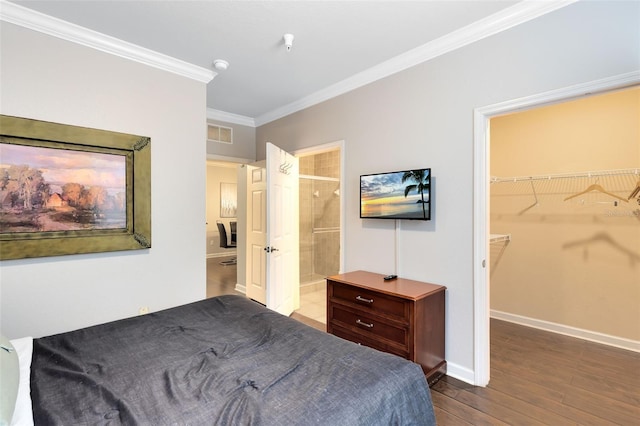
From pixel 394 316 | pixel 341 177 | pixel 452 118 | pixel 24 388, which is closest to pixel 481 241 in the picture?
pixel 394 316

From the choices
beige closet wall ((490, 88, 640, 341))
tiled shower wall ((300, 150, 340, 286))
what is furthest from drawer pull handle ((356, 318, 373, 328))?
tiled shower wall ((300, 150, 340, 286))

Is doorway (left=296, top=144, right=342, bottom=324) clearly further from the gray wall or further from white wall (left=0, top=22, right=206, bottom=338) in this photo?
white wall (left=0, top=22, right=206, bottom=338)

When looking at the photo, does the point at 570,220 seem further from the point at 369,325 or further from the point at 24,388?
the point at 24,388

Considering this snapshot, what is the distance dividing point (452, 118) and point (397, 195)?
78 centimetres

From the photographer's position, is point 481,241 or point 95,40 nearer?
point 481,241

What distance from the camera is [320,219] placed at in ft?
17.5

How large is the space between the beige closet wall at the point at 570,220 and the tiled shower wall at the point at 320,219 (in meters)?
2.46

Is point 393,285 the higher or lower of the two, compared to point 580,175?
lower

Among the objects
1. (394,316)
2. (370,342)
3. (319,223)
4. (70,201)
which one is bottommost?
(370,342)

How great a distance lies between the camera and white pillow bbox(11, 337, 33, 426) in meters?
0.98

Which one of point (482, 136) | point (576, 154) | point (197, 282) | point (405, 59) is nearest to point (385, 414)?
point (482, 136)

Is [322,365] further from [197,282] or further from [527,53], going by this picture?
[527,53]

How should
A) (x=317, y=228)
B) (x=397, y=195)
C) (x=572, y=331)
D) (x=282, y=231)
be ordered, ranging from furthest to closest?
(x=317, y=228), (x=282, y=231), (x=572, y=331), (x=397, y=195)

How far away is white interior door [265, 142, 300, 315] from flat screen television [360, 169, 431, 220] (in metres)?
1.06
